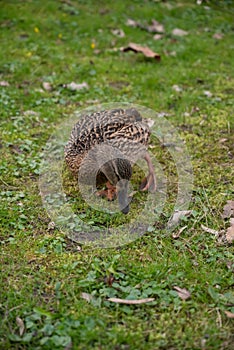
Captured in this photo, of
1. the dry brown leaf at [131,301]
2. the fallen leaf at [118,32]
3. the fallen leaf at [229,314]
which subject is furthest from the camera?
the fallen leaf at [118,32]

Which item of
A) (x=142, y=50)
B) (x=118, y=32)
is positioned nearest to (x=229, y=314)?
(x=142, y=50)

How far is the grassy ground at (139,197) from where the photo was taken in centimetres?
329

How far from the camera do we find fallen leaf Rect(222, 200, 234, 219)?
14.7 ft

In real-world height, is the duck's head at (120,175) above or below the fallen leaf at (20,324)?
above

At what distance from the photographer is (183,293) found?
356 centimetres

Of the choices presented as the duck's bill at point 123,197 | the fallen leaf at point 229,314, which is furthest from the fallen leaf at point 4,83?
the fallen leaf at point 229,314

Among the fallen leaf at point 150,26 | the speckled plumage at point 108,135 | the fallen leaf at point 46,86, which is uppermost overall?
the speckled plumage at point 108,135

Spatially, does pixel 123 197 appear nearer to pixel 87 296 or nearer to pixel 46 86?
pixel 87 296

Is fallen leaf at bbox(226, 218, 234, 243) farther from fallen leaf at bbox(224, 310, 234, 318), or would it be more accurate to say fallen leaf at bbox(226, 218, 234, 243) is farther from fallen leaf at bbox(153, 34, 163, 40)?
fallen leaf at bbox(153, 34, 163, 40)

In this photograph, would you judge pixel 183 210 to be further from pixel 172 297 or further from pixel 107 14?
pixel 107 14

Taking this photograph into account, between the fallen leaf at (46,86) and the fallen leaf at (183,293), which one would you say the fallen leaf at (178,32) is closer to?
the fallen leaf at (46,86)

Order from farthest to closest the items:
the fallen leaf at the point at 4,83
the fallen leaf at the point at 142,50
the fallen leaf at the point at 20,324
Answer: the fallen leaf at the point at 142,50, the fallen leaf at the point at 4,83, the fallen leaf at the point at 20,324

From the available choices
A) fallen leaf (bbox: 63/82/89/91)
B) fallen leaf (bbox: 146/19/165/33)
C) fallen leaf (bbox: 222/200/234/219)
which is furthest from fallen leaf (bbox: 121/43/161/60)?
fallen leaf (bbox: 222/200/234/219)

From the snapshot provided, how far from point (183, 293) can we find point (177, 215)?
3.45 feet
